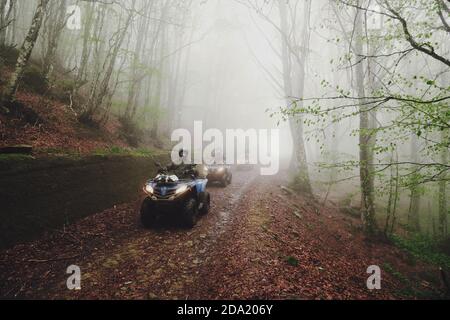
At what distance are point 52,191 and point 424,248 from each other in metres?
13.2

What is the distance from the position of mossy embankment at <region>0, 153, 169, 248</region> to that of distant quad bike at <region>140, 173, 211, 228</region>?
187 centimetres

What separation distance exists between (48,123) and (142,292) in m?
7.12

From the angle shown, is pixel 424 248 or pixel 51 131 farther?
pixel 424 248

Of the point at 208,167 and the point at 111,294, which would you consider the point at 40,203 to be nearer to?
the point at 111,294

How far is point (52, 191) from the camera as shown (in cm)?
658

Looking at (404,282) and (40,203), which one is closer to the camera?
(40,203)

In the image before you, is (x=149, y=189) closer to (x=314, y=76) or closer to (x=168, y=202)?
(x=168, y=202)

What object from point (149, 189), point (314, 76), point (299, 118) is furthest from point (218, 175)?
point (314, 76)

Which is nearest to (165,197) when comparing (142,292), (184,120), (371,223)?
(142,292)

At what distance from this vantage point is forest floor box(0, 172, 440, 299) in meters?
4.78
